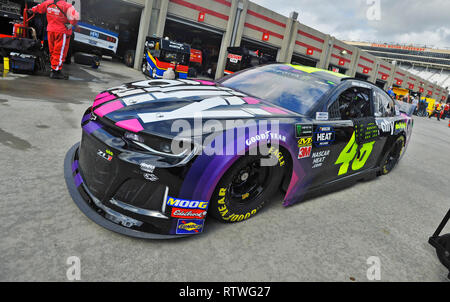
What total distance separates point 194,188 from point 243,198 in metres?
0.65

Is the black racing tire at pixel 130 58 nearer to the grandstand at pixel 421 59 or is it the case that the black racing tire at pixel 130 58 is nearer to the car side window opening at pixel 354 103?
the car side window opening at pixel 354 103

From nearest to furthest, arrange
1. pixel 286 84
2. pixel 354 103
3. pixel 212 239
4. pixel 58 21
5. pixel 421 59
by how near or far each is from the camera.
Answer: pixel 212 239
pixel 286 84
pixel 354 103
pixel 58 21
pixel 421 59

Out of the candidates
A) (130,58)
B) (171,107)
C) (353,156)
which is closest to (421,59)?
(130,58)

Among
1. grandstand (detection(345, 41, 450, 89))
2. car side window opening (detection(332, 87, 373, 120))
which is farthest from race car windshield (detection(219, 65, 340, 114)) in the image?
grandstand (detection(345, 41, 450, 89))

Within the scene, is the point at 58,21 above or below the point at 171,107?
above

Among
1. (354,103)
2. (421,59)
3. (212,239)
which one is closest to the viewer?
(212,239)

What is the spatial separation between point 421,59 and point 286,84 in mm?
100339

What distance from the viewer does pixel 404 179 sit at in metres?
4.79

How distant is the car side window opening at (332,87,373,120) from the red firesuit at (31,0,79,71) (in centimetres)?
636

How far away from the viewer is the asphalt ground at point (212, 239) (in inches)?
70.9

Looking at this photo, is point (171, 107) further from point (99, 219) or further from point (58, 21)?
point (58, 21)

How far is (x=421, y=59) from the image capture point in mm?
83375

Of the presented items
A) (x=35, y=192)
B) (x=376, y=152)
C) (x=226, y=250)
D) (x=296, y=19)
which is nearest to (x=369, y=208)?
(x=376, y=152)
